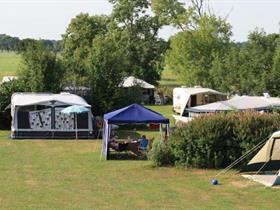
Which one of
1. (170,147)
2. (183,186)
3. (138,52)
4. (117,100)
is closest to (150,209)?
(183,186)

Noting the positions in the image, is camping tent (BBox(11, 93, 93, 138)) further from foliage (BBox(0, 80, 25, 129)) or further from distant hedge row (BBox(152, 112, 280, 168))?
distant hedge row (BBox(152, 112, 280, 168))

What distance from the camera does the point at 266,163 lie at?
17.4 meters

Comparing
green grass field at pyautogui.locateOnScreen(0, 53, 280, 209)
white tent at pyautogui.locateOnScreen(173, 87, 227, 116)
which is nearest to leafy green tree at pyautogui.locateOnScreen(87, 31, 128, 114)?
white tent at pyautogui.locateOnScreen(173, 87, 227, 116)

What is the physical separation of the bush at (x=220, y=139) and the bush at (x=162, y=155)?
0.30 meters

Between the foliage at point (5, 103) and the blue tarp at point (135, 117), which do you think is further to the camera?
the foliage at point (5, 103)

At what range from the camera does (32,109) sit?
29359mm

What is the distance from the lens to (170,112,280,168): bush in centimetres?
1911

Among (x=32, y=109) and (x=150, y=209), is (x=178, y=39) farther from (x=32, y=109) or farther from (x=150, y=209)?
(x=150, y=209)

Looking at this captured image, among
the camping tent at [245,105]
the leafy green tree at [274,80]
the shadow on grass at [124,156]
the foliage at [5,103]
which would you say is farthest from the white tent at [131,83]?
the shadow on grass at [124,156]

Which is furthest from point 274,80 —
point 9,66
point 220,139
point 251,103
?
point 9,66

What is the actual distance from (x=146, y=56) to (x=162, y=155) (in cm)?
4246

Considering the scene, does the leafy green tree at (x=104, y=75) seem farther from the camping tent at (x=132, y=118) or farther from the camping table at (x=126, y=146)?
the camping tent at (x=132, y=118)

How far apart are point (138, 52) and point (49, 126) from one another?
3327cm

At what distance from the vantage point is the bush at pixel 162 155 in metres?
19.5
